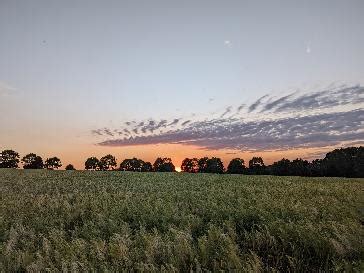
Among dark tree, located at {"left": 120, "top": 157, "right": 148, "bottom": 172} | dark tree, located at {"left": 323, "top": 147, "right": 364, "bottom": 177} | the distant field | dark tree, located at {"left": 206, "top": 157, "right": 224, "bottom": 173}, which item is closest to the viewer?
the distant field

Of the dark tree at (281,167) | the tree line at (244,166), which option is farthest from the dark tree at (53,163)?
the dark tree at (281,167)

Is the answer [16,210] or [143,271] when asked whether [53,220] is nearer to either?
[16,210]

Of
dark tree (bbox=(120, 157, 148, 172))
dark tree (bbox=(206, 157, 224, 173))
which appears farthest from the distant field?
dark tree (bbox=(120, 157, 148, 172))

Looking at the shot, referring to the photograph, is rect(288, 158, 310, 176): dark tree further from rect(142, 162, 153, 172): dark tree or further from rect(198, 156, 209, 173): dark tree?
rect(142, 162, 153, 172): dark tree

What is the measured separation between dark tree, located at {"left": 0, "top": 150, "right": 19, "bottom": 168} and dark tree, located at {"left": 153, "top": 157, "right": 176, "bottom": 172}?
51628mm

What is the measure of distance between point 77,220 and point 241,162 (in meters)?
113

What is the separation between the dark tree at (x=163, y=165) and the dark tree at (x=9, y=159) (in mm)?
51628

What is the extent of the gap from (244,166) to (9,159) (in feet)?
266

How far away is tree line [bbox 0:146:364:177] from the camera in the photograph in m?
92.6

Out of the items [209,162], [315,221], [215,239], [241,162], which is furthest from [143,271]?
[209,162]

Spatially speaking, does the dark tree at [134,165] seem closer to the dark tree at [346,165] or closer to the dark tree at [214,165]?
the dark tree at [214,165]

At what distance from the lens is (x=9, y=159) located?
12962 centimetres

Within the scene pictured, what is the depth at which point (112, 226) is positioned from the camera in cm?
1071

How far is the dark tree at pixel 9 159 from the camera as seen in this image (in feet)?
422
